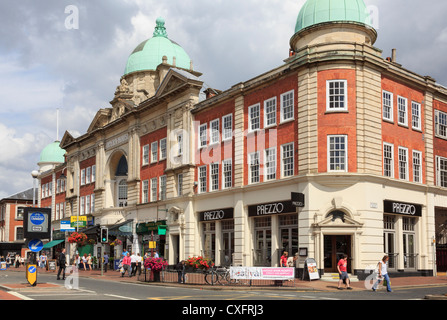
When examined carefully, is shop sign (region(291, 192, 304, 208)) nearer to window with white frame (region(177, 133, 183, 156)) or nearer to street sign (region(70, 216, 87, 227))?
window with white frame (region(177, 133, 183, 156))

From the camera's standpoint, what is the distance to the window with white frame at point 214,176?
3958 cm

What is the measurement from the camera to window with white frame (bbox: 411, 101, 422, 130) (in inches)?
1380

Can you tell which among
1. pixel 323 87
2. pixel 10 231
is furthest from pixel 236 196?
pixel 10 231

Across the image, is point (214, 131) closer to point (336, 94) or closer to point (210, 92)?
point (210, 92)

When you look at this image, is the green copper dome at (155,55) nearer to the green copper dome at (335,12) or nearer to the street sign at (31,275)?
the green copper dome at (335,12)

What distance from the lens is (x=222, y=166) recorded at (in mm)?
38938

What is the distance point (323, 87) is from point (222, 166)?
33.6 ft

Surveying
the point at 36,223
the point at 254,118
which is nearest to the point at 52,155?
the point at 254,118

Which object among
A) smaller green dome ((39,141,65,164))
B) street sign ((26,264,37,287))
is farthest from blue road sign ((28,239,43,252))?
smaller green dome ((39,141,65,164))

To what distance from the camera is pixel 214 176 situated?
39.9 metres

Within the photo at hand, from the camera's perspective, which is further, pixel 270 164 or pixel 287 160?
pixel 270 164

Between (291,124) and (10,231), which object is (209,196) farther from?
(10,231)

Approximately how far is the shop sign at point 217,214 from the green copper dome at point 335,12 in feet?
41.4

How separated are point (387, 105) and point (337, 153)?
4.84 m
